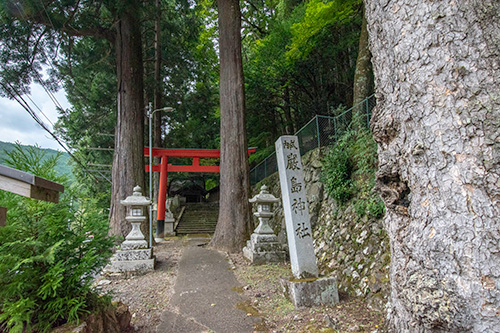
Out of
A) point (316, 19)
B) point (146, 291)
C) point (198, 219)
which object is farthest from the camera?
point (198, 219)

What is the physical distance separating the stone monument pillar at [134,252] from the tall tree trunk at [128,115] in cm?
159

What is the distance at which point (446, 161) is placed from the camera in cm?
122

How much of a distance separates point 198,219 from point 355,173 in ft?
39.5

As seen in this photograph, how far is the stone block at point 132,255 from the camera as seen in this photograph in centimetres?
580

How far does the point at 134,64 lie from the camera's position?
8297 mm

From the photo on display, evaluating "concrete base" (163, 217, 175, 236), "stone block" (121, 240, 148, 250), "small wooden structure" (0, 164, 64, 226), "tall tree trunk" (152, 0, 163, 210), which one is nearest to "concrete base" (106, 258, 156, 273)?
"stone block" (121, 240, 148, 250)

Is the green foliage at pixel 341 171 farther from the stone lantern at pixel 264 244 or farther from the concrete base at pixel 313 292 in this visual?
the concrete base at pixel 313 292

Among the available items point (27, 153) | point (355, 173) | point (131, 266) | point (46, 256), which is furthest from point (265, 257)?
point (27, 153)

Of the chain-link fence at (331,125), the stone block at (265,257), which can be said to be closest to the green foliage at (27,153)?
the stone block at (265,257)

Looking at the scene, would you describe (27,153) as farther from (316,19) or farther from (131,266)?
(316,19)

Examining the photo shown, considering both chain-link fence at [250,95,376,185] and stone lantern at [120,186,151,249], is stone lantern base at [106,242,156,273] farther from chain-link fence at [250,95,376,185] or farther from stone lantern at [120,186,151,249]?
chain-link fence at [250,95,376,185]

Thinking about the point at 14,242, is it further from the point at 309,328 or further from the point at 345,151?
the point at 345,151

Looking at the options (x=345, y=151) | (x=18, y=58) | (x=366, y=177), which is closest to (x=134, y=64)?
(x=18, y=58)

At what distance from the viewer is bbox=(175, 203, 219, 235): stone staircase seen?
14927 mm
